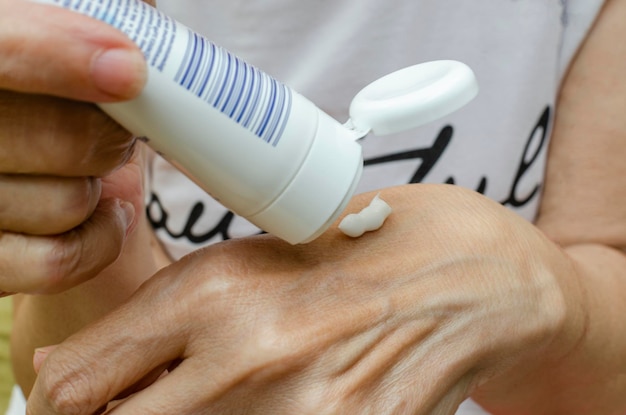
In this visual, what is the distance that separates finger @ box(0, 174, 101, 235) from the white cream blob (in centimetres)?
18

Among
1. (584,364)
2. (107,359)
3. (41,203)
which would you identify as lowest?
(584,364)

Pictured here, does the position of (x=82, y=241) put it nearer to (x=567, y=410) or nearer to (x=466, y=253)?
(x=466, y=253)

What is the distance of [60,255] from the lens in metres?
0.39

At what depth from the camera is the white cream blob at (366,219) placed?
17.9 inches

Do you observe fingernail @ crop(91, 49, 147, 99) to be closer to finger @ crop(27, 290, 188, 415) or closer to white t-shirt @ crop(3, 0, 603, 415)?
finger @ crop(27, 290, 188, 415)

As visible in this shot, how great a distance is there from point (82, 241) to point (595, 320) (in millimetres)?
444

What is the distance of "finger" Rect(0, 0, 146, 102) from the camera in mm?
293

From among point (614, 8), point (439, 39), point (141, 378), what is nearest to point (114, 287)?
point (141, 378)

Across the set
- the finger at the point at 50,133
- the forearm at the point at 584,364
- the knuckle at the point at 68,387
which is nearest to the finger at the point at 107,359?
the knuckle at the point at 68,387

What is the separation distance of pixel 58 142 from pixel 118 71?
0.07m

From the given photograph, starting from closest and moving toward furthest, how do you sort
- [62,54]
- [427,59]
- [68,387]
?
[62,54] → [68,387] → [427,59]

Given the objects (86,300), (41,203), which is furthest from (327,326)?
(86,300)

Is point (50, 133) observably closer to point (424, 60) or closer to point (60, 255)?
point (60, 255)

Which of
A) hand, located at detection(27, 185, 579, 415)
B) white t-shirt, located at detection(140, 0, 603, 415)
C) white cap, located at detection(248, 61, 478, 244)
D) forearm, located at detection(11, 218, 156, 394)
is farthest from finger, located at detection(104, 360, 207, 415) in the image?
white t-shirt, located at detection(140, 0, 603, 415)
